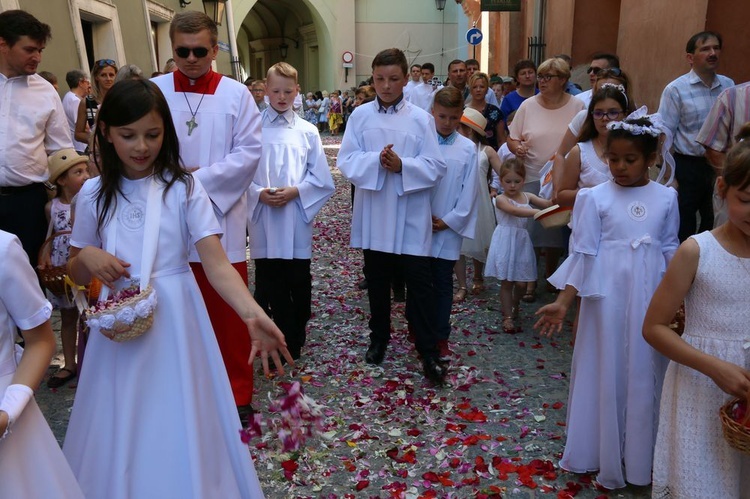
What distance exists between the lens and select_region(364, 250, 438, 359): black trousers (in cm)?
512

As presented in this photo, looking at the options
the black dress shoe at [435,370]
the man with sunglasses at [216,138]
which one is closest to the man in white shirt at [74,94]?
the man with sunglasses at [216,138]

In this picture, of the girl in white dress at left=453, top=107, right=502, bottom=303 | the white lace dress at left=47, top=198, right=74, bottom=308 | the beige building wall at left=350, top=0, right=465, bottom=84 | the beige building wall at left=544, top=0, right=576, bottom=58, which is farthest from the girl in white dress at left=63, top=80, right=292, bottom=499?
the beige building wall at left=350, top=0, right=465, bottom=84

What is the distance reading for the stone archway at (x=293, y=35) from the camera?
121 feet

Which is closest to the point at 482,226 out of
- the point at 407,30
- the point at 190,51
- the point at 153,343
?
the point at 190,51

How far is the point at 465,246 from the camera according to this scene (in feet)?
23.2

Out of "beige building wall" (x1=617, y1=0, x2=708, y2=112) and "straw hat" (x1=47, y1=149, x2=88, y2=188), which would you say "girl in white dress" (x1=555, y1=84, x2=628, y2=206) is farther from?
"beige building wall" (x1=617, y1=0, x2=708, y2=112)

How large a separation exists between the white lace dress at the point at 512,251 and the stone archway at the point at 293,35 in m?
31.4

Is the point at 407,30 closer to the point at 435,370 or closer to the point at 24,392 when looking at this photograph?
the point at 435,370

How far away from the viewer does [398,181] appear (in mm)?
5211

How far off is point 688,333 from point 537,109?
4400 millimetres

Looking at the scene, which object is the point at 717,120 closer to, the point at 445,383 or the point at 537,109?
the point at 537,109

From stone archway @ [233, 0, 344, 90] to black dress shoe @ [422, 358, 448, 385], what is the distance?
32.9 meters

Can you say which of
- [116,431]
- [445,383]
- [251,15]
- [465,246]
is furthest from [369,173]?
[251,15]

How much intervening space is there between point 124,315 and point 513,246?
15.0ft
